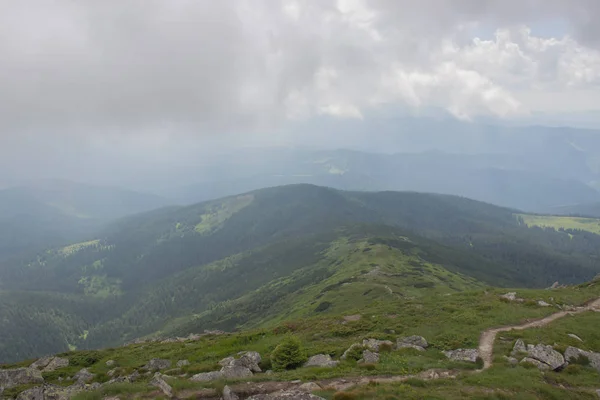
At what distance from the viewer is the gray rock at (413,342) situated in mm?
33722

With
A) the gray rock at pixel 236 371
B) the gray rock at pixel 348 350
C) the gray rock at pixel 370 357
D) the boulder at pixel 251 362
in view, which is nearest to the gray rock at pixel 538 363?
the gray rock at pixel 370 357

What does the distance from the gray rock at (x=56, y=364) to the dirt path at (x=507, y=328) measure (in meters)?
53.8

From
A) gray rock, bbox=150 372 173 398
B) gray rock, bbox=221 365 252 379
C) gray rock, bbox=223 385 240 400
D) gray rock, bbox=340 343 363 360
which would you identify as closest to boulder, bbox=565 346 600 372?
gray rock, bbox=340 343 363 360

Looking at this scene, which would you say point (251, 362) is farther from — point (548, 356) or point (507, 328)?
point (507, 328)

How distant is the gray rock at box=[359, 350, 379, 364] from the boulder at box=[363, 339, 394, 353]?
5.40 ft

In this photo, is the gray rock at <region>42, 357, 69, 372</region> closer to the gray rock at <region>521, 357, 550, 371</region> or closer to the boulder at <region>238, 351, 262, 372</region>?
the boulder at <region>238, 351, 262, 372</region>

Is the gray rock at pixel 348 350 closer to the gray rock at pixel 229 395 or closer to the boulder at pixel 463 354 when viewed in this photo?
the boulder at pixel 463 354

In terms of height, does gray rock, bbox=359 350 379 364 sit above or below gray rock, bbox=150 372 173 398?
below

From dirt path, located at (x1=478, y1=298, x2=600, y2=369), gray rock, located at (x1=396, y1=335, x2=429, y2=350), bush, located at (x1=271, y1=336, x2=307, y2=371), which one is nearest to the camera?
dirt path, located at (x1=478, y1=298, x2=600, y2=369)

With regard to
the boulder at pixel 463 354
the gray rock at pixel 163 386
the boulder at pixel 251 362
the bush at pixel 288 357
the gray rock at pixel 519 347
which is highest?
the gray rock at pixel 163 386

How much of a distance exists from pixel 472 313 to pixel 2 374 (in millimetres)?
56527

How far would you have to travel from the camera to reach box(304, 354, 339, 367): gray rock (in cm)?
2988

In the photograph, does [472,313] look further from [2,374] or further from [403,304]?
[2,374]

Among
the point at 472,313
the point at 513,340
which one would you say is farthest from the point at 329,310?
the point at 513,340
